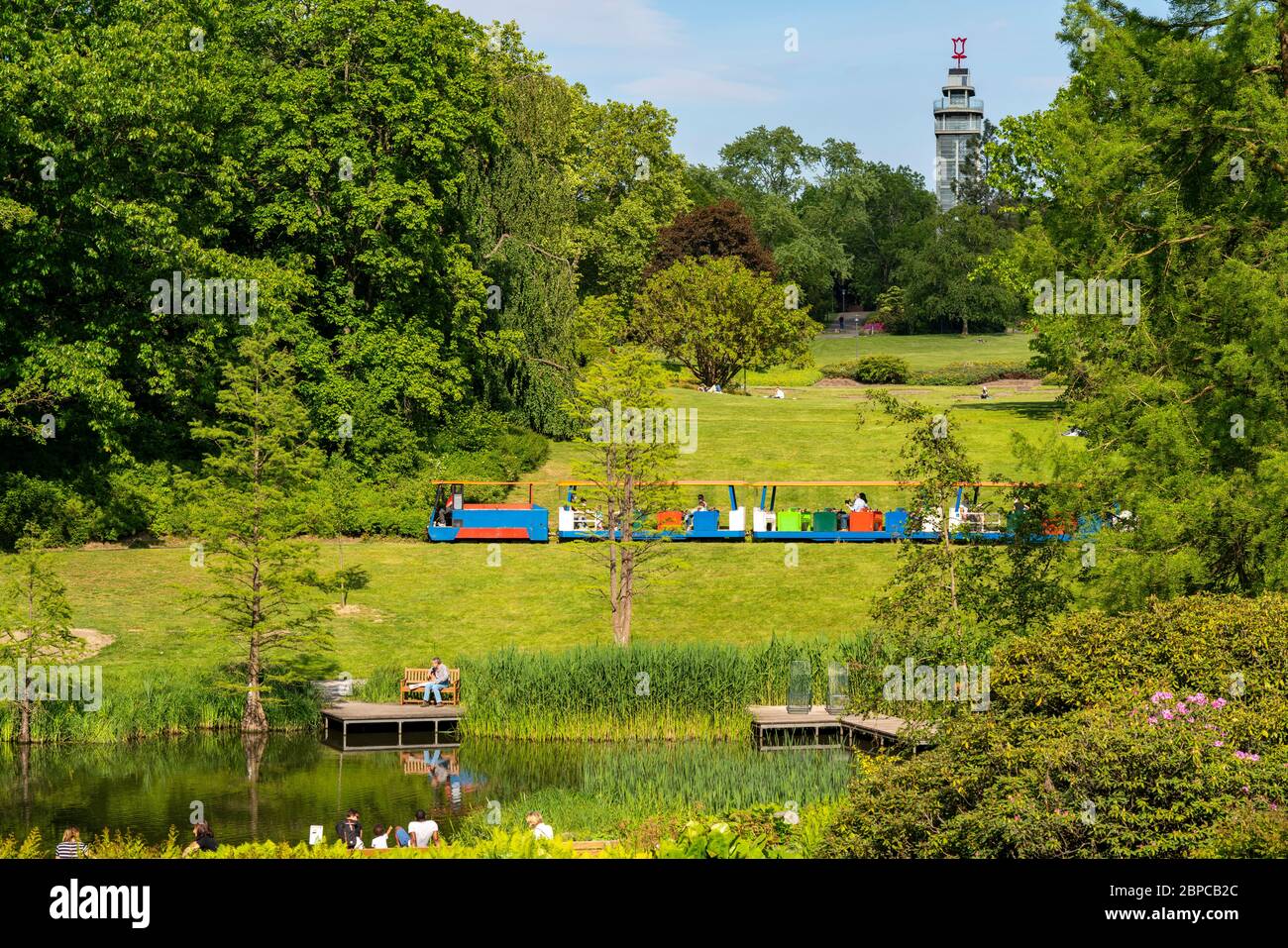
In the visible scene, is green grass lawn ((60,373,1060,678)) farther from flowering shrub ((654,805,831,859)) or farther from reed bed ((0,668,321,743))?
flowering shrub ((654,805,831,859))

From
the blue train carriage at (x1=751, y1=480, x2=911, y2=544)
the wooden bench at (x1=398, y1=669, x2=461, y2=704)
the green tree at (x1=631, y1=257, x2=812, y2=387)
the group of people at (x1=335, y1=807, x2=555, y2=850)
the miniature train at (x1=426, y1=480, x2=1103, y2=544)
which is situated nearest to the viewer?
the group of people at (x1=335, y1=807, x2=555, y2=850)

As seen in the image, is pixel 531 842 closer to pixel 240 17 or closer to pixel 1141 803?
pixel 1141 803

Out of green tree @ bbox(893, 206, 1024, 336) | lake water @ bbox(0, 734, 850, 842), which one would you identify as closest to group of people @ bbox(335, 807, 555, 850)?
lake water @ bbox(0, 734, 850, 842)

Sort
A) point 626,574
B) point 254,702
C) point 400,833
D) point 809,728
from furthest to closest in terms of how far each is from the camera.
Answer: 1. point 626,574
2. point 254,702
3. point 809,728
4. point 400,833

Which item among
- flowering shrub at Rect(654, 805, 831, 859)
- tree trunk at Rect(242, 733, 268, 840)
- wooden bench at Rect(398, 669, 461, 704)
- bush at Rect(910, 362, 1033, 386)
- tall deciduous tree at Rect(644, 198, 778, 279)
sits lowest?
tree trunk at Rect(242, 733, 268, 840)

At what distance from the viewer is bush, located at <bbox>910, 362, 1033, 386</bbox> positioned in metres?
90.3

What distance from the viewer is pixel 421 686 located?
30.7m

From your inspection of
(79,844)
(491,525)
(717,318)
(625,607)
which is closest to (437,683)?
(625,607)

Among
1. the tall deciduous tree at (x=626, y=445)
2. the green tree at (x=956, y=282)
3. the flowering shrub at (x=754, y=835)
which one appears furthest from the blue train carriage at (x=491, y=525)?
the green tree at (x=956, y=282)

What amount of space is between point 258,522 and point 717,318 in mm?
48091

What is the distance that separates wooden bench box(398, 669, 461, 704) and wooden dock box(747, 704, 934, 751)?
6.35m

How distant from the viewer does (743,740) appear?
1126 inches

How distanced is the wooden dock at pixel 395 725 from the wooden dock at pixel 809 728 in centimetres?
631

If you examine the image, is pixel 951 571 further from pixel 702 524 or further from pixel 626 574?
pixel 702 524
